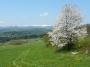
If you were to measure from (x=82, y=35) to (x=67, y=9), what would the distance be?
27.0 ft

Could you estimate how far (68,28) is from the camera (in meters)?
76.0

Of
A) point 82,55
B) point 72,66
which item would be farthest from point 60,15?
point 72,66

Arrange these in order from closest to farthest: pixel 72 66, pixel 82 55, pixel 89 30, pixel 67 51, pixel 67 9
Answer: pixel 72 66
pixel 82 55
pixel 67 51
pixel 67 9
pixel 89 30

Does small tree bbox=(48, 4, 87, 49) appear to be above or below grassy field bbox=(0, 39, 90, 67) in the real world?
above

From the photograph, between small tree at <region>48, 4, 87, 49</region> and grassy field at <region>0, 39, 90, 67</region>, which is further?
small tree at <region>48, 4, 87, 49</region>

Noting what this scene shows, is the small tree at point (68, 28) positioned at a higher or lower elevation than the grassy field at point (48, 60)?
higher

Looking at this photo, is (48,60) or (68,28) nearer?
(48,60)

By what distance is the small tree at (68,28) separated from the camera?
7575 cm

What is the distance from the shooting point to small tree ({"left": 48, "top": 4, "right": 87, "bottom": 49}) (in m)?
75.8

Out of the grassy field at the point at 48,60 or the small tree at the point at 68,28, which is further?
the small tree at the point at 68,28

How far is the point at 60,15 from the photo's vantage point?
254ft

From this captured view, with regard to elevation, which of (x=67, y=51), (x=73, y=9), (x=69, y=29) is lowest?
(x=67, y=51)

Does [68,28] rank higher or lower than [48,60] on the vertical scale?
higher

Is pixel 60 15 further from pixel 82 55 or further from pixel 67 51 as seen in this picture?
pixel 82 55
